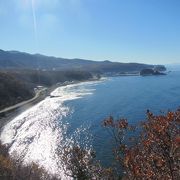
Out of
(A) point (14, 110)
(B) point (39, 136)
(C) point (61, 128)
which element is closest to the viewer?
(B) point (39, 136)

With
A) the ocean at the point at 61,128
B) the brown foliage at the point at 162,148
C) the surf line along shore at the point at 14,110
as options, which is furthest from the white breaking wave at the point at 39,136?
the brown foliage at the point at 162,148

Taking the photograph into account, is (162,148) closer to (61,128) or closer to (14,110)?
(61,128)

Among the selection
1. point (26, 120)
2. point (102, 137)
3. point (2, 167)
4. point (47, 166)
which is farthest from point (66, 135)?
point (2, 167)

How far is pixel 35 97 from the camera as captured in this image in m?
150

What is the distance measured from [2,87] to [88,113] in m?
46.3

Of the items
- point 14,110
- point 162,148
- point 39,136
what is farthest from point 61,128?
point 162,148

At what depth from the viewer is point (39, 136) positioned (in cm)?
7856

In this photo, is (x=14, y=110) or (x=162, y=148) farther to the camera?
(x=14, y=110)

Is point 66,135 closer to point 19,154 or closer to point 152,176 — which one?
point 19,154

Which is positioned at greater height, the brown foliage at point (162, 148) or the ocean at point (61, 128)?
the brown foliage at point (162, 148)

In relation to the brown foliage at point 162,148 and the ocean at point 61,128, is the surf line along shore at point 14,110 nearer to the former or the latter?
the ocean at point 61,128

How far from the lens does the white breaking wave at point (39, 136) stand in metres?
59.5

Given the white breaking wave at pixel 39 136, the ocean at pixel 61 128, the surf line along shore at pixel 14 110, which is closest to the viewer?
the white breaking wave at pixel 39 136

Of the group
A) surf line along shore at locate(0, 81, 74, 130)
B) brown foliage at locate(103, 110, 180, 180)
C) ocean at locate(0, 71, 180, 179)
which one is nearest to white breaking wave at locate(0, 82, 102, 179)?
ocean at locate(0, 71, 180, 179)
